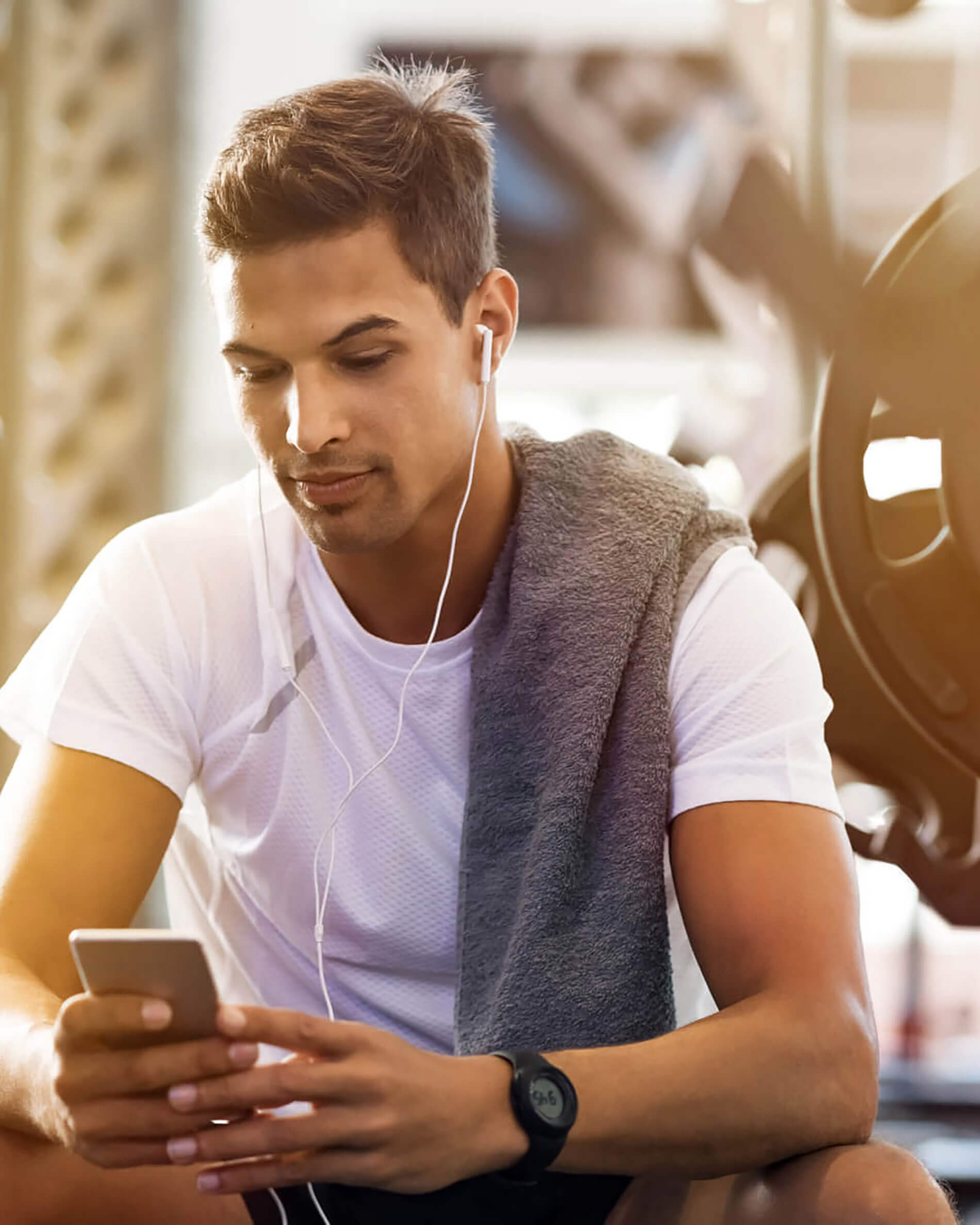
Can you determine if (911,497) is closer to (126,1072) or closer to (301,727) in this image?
(301,727)

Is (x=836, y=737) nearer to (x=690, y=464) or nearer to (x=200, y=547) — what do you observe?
(x=690, y=464)

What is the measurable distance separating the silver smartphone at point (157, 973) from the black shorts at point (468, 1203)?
30cm

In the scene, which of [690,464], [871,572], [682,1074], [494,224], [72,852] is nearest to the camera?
[682,1074]

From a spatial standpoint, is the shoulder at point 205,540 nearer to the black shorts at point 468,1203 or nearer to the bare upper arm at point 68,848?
the bare upper arm at point 68,848

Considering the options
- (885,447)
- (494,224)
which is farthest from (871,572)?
(494,224)

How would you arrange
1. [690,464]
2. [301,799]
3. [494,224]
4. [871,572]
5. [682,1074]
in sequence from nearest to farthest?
[682,1074] < [301,799] < [494,224] < [871,572] < [690,464]

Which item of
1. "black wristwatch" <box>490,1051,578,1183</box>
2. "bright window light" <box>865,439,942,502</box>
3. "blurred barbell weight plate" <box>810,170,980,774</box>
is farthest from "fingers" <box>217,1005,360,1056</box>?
"bright window light" <box>865,439,942,502</box>

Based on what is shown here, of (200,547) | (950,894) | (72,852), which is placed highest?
(200,547)

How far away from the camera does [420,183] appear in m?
1.25

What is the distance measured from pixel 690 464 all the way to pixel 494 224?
58cm

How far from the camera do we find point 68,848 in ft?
3.81

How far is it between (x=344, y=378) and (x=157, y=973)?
0.53 m

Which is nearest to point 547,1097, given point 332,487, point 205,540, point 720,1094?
point 720,1094

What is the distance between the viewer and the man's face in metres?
1.17
